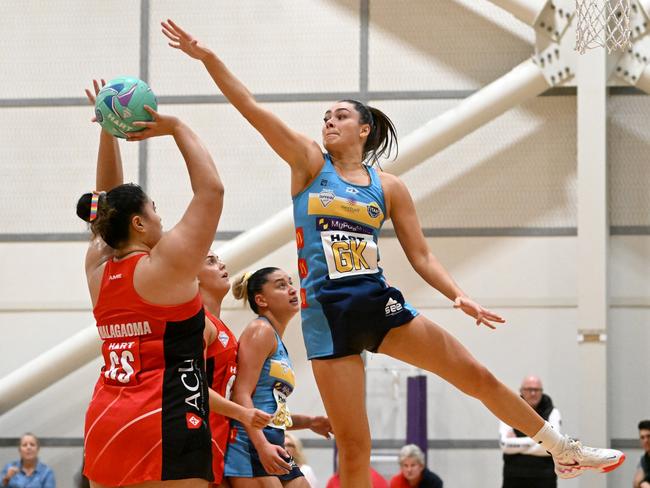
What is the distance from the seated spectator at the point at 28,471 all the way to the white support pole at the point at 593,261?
20.2 ft

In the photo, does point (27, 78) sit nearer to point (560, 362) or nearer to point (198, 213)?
point (560, 362)

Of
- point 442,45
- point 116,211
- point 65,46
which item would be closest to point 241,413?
point 116,211

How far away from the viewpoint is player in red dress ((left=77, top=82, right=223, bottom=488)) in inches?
149

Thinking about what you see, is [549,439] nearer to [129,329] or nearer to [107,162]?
[129,329]

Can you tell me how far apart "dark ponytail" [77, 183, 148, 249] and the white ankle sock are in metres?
2.45

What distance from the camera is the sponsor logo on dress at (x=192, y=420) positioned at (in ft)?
12.7

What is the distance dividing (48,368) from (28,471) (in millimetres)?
1230

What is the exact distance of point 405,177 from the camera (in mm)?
12242

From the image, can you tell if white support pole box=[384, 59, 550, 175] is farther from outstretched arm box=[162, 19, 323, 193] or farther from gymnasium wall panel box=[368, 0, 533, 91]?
outstretched arm box=[162, 19, 323, 193]

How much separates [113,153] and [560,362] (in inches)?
330

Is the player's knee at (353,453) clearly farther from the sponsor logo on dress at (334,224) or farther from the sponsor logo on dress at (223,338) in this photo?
the sponsor logo on dress at (334,224)

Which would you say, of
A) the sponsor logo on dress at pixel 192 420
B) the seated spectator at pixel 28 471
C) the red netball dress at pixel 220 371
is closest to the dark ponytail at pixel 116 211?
the sponsor logo on dress at pixel 192 420

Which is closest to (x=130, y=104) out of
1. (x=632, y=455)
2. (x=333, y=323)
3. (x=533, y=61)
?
(x=333, y=323)

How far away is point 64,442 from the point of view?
1236 cm
